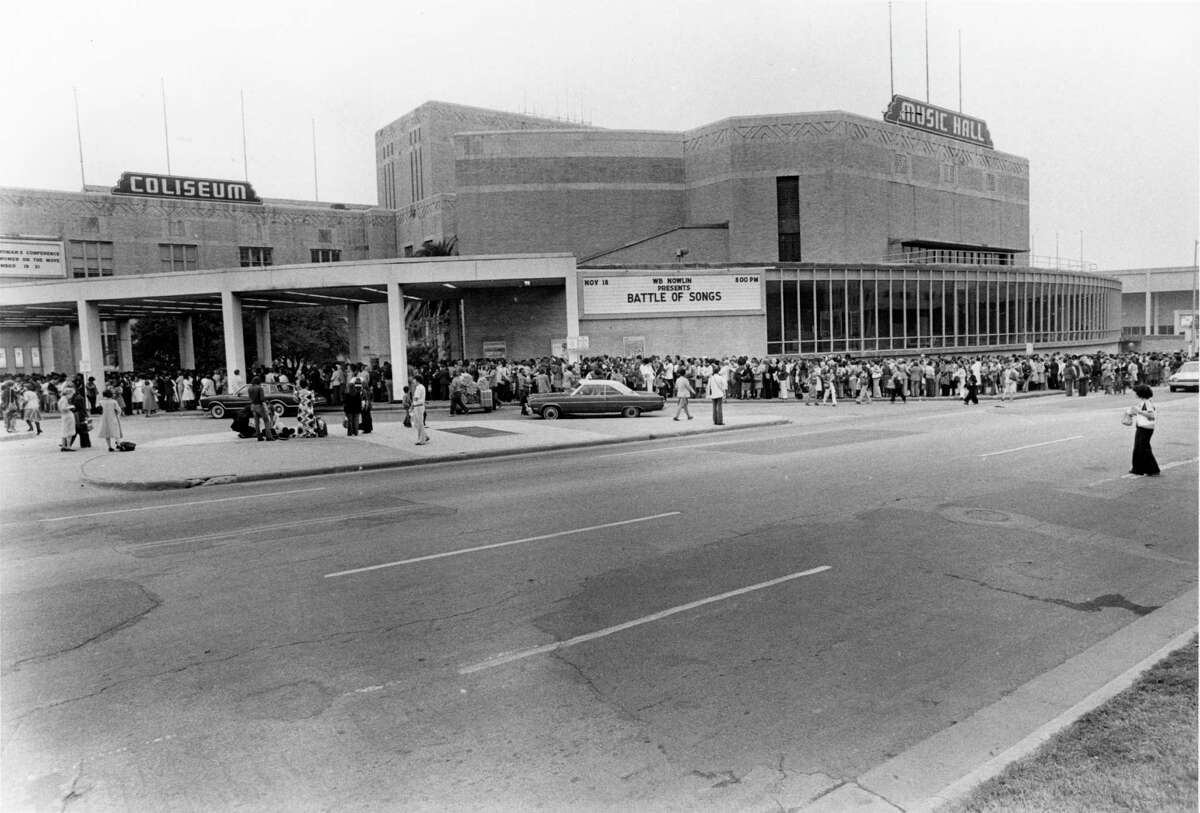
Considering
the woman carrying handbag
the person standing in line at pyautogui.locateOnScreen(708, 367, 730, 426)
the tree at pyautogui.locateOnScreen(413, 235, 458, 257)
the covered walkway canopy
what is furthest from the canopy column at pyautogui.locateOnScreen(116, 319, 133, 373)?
the woman carrying handbag

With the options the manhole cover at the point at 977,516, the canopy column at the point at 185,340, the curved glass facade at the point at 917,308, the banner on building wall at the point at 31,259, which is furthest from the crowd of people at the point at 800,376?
the banner on building wall at the point at 31,259

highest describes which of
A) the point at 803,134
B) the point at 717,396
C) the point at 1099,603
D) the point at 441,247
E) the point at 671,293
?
the point at 803,134

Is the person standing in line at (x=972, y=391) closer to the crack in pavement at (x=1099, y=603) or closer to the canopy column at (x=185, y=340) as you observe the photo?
the crack in pavement at (x=1099, y=603)

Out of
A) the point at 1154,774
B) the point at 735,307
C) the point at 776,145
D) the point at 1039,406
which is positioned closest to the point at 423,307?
the point at 776,145

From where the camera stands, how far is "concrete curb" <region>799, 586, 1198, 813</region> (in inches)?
156

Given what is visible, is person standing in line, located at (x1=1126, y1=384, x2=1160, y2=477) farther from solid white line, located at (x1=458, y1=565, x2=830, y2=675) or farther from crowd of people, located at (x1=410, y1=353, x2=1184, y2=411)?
crowd of people, located at (x1=410, y1=353, x2=1184, y2=411)

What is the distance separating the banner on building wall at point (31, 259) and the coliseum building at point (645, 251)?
135mm

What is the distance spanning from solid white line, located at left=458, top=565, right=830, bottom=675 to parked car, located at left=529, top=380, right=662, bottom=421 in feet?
59.1

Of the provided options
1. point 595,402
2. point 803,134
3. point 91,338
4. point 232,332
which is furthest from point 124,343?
point 803,134

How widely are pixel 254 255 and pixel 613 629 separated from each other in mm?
67438

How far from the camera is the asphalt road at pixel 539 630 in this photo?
14.3 feet

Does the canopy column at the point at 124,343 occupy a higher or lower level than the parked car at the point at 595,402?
higher

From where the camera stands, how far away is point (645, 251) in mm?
52844

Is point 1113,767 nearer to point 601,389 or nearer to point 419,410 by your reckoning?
point 419,410
